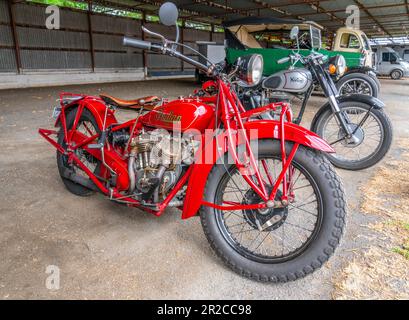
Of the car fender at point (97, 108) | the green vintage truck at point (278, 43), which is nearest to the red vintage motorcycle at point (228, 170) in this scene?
the car fender at point (97, 108)

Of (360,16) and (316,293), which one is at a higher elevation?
(360,16)

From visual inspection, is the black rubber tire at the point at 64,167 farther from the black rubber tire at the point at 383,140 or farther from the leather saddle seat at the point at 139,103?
the black rubber tire at the point at 383,140

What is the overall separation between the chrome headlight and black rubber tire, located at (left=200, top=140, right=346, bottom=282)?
36cm

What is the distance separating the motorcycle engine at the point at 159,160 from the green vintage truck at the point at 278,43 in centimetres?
584

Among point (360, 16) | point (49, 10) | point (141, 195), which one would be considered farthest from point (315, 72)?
point (360, 16)

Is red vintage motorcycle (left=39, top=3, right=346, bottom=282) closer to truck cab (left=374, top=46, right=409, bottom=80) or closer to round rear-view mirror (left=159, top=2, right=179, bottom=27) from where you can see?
round rear-view mirror (left=159, top=2, right=179, bottom=27)

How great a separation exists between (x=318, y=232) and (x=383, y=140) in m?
2.18

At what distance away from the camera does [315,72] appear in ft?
11.4

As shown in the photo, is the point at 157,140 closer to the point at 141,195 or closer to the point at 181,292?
the point at 141,195

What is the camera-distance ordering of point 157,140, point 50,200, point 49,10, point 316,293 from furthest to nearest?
1. point 49,10
2. point 50,200
3. point 157,140
4. point 316,293

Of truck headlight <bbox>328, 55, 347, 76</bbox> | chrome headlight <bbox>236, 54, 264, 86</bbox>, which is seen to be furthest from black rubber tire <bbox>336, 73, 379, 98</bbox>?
chrome headlight <bbox>236, 54, 264, 86</bbox>

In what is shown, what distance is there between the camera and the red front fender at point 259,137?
1.64m
